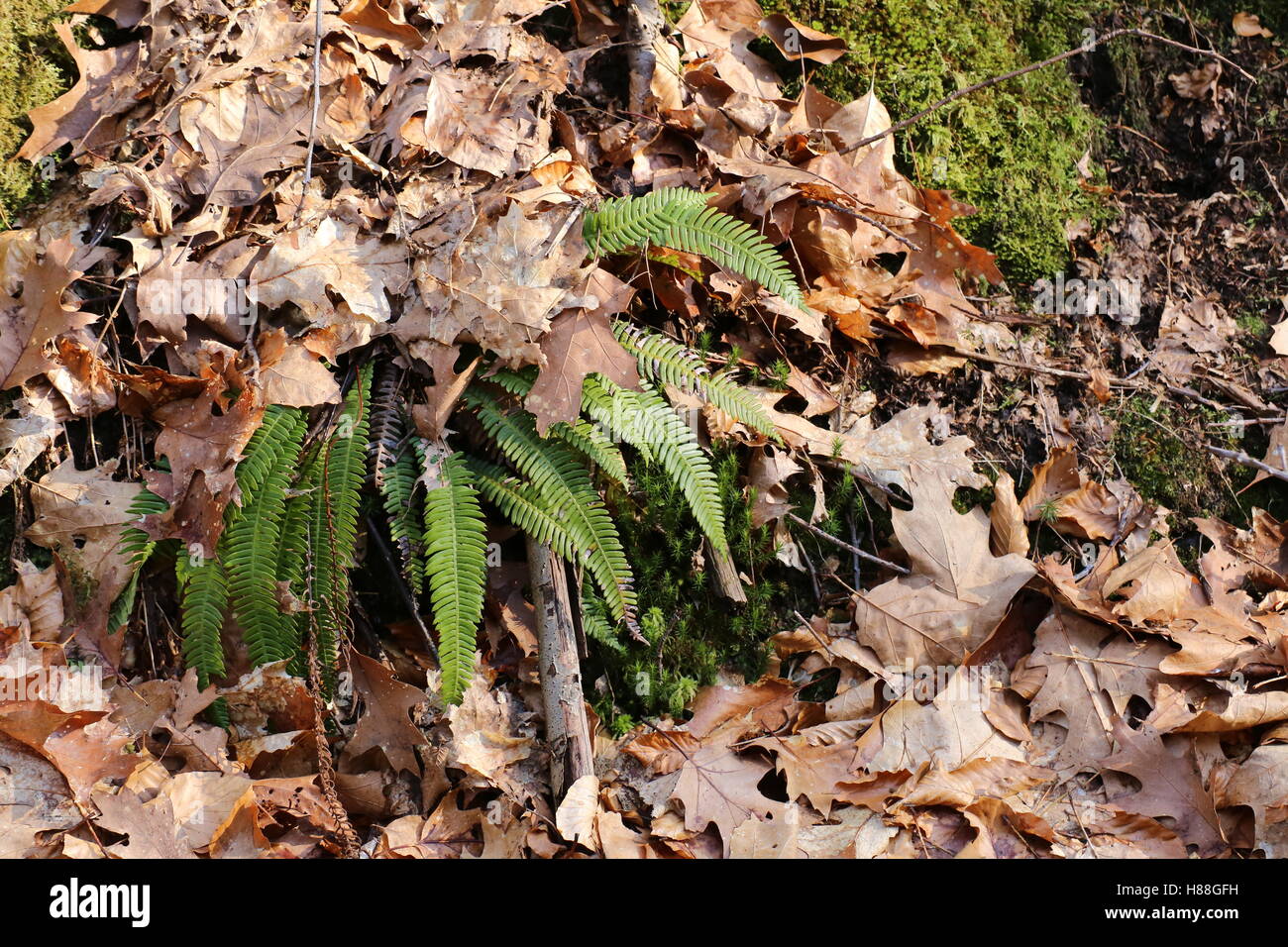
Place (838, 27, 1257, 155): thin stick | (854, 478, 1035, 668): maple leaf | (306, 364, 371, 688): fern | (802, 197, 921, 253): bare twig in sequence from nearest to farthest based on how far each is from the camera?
(306, 364, 371, 688): fern → (854, 478, 1035, 668): maple leaf → (802, 197, 921, 253): bare twig → (838, 27, 1257, 155): thin stick

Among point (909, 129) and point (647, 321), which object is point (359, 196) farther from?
point (909, 129)

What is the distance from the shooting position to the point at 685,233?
3.21 metres

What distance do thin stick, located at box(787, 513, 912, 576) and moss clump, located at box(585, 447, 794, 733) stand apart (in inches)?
5.2

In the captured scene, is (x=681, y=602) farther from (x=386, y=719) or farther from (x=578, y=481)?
(x=386, y=719)

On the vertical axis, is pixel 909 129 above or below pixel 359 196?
above

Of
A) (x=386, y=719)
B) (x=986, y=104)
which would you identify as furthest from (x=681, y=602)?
(x=986, y=104)

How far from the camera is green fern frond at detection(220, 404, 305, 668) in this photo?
2.97 metres

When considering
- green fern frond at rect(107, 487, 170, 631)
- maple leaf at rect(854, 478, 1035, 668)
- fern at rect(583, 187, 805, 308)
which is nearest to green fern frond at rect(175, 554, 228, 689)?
green fern frond at rect(107, 487, 170, 631)

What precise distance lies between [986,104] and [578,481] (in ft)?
9.08

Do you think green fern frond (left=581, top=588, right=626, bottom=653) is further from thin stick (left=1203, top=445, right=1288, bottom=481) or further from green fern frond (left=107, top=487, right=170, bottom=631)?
thin stick (left=1203, top=445, right=1288, bottom=481)

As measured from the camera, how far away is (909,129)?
13.7 feet

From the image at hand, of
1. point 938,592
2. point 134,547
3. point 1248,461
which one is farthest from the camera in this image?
point 1248,461
